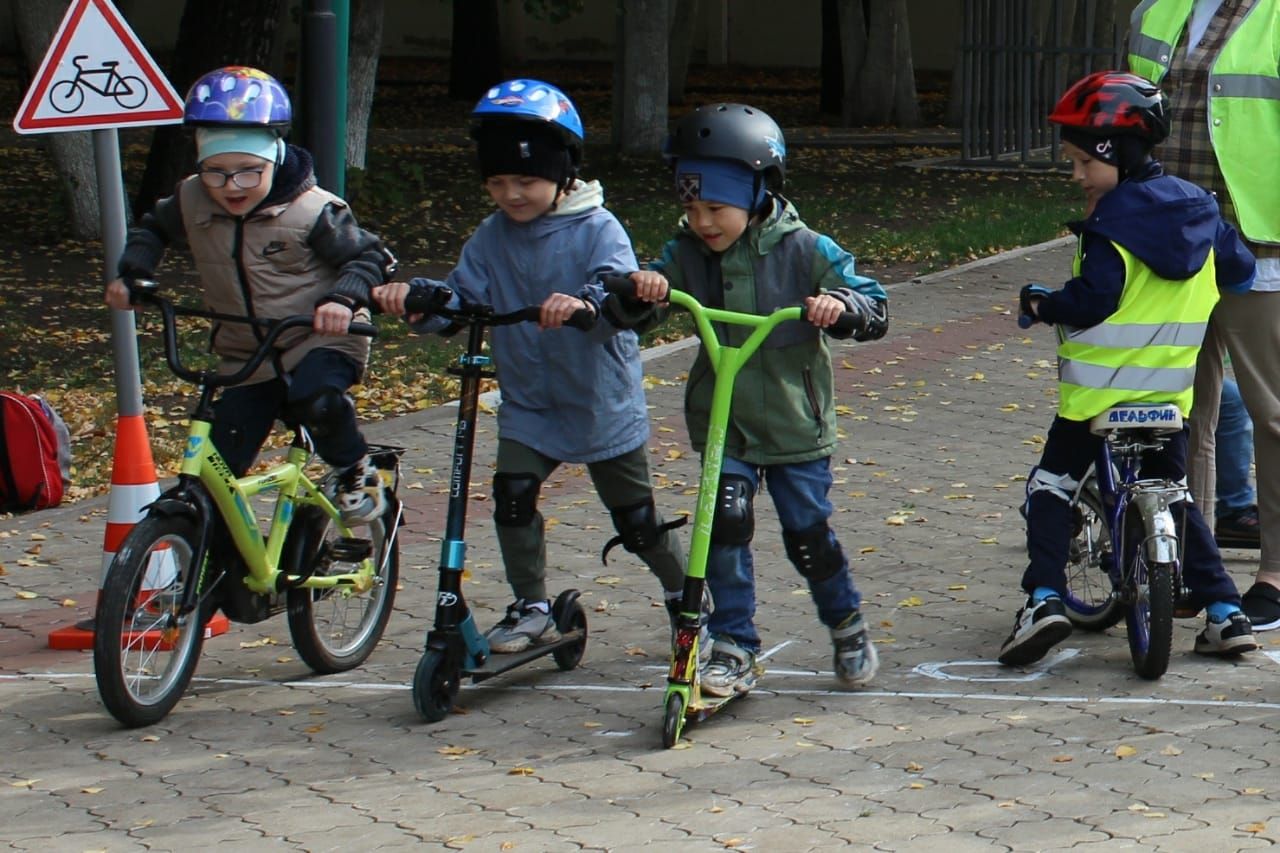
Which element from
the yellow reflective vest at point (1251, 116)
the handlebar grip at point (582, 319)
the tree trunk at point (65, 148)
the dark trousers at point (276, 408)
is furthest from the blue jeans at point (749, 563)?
the tree trunk at point (65, 148)

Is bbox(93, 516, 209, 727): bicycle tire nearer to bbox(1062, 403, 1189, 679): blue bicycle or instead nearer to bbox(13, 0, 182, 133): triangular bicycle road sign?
bbox(13, 0, 182, 133): triangular bicycle road sign

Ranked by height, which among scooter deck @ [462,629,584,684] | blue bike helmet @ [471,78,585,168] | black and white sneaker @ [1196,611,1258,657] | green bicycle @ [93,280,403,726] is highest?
blue bike helmet @ [471,78,585,168]

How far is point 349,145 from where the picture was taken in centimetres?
1792

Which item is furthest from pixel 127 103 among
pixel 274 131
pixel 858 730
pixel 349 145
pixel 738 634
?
pixel 349 145

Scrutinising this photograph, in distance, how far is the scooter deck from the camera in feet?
18.3

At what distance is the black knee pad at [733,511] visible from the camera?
539 centimetres

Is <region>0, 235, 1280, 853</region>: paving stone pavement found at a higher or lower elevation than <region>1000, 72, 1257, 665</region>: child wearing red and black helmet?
lower

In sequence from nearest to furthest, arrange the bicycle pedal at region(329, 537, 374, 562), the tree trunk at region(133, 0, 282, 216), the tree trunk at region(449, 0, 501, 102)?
the bicycle pedal at region(329, 537, 374, 562) → the tree trunk at region(133, 0, 282, 216) → the tree trunk at region(449, 0, 501, 102)

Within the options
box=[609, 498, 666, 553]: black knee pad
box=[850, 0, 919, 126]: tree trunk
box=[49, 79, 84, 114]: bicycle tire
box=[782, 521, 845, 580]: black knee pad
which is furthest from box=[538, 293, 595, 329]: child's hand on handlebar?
box=[850, 0, 919, 126]: tree trunk

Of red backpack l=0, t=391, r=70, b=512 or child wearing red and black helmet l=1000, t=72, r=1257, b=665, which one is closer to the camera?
child wearing red and black helmet l=1000, t=72, r=1257, b=665

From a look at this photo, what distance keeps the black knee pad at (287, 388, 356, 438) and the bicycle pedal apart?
12.3 inches

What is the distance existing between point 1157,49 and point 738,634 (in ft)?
7.30

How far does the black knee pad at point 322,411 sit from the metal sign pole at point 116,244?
34.1 inches

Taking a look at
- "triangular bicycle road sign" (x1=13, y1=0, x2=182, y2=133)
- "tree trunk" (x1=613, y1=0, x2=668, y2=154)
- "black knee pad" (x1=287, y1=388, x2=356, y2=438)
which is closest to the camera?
"black knee pad" (x1=287, y1=388, x2=356, y2=438)
